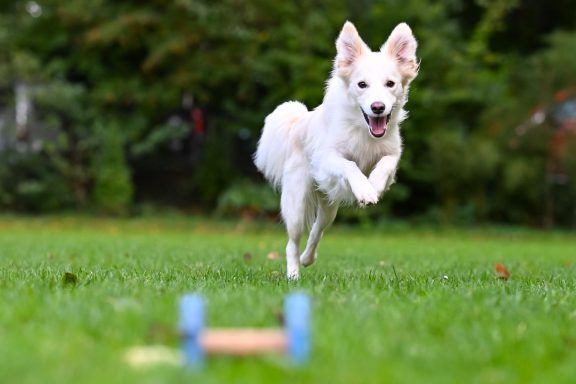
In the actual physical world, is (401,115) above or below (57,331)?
above

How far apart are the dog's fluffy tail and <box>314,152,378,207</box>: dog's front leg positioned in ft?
1.73

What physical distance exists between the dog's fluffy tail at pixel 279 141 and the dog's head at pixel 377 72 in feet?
2.16

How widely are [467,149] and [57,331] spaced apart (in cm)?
1635

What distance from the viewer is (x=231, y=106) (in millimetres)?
20312

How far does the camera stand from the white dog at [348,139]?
5664 millimetres

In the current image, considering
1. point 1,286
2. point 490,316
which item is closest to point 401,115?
point 490,316

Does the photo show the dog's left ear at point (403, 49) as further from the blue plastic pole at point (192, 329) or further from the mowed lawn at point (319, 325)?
the blue plastic pole at point (192, 329)

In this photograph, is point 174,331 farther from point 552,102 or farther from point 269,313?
point 552,102

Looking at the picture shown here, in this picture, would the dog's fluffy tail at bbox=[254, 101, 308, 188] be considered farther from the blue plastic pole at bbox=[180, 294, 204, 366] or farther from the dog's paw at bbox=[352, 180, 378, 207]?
the blue plastic pole at bbox=[180, 294, 204, 366]

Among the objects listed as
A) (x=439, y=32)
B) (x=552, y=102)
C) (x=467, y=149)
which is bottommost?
(x=467, y=149)

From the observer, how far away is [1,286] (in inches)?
178

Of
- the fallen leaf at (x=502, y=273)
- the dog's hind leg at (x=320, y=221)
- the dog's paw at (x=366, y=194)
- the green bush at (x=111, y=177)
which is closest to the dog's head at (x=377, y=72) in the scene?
→ the dog's paw at (x=366, y=194)

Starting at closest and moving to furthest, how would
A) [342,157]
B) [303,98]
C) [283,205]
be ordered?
[342,157]
[283,205]
[303,98]

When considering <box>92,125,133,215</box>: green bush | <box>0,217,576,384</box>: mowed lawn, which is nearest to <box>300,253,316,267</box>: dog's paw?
<box>0,217,576,384</box>: mowed lawn
